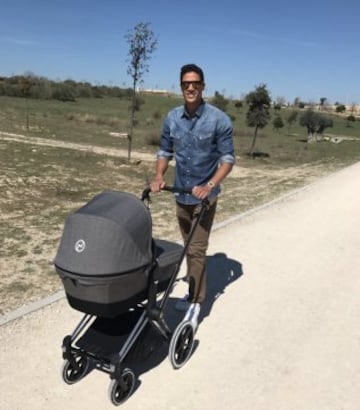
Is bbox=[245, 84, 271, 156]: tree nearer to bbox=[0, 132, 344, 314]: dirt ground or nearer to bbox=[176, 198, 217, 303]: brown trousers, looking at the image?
bbox=[0, 132, 344, 314]: dirt ground

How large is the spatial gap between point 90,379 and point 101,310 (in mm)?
800

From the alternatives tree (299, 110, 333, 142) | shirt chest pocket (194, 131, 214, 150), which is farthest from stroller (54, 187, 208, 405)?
tree (299, 110, 333, 142)

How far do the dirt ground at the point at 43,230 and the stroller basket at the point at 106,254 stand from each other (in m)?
1.78

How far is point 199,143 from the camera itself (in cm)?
384

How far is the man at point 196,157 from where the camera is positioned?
146 inches

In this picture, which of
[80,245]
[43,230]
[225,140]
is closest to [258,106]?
[43,230]

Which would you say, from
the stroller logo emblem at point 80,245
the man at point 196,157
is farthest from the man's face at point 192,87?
the stroller logo emblem at point 80,245

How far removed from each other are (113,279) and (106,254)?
0.49 ft

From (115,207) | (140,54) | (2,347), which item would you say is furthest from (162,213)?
(140,54)

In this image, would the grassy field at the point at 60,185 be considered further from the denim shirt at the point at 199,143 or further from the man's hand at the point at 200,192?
the man's hand at the point at 200,192

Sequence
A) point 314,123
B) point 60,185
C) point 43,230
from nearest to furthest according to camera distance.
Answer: point 43,230
point 60,185
point 314,123

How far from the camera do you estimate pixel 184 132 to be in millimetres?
3873

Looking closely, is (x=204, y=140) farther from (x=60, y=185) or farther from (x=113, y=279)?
(x=60, y=185)

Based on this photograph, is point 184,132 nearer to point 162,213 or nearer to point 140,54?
point 162,213
